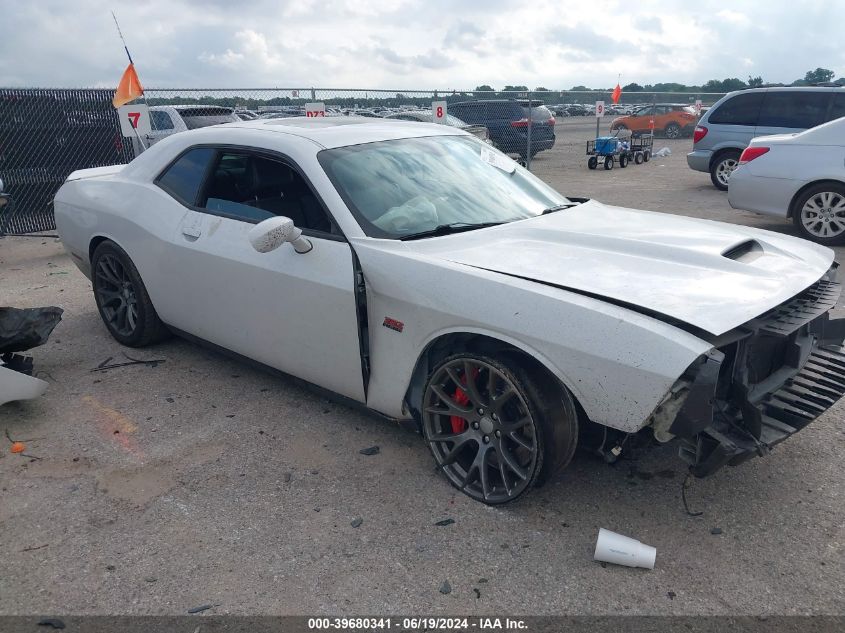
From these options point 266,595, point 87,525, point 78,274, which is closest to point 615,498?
point 266,595

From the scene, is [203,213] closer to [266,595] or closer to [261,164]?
[261,164]

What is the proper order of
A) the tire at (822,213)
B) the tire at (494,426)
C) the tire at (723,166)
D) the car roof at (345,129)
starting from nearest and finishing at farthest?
the tire at (494,426) < the car roof at (345,129) < the tire at (822,213) < the tire at (723,166)

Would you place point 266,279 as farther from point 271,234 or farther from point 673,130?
point 673,130

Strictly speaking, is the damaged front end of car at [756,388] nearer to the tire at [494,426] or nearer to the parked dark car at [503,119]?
the tire at [494,426]

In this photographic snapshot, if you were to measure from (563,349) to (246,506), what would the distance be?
63.1 inches

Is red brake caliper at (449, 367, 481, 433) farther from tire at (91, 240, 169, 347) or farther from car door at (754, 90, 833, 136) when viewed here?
car door at (754, 90, 833, 136)

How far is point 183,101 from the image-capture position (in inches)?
497

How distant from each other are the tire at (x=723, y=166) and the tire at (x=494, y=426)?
1053 cm

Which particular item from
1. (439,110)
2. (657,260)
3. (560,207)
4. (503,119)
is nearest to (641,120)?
(503,119)

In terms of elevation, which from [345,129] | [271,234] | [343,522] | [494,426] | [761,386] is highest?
[345,129]

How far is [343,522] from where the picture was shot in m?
2.91

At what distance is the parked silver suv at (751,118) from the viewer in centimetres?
1029

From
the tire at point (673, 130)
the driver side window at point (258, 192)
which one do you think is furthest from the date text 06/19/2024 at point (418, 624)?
the tire at point (673, 130)

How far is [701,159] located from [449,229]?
10.3 metres
